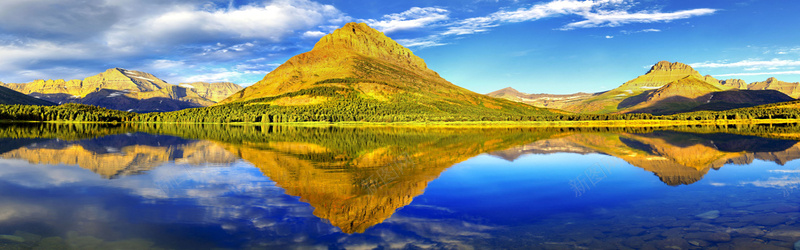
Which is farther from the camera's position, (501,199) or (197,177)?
(197,177)

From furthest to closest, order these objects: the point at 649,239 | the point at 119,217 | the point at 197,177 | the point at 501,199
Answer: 1. the point at 197,177
2. the point at 501,199
3. the point at 119,217
4. the point at 649,239

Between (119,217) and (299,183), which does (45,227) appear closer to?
(119,217)

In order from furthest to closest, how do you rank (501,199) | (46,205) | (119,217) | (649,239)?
(501,199)
(46,205)
(119,217)
(649,239)

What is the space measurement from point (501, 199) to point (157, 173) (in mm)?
23531

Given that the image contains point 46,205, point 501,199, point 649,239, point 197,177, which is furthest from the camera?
point 197,177

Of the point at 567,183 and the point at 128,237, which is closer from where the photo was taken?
the point at 128,237

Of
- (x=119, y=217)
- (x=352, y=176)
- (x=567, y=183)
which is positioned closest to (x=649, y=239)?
(x=567, y=183)

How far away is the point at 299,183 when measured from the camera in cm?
2312

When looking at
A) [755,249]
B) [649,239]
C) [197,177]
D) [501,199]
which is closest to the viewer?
[755,249]

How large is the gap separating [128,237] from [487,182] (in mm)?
18760

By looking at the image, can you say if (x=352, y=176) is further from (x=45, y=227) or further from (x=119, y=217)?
(x=45, y=227)

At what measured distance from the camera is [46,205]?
1714 centimetres

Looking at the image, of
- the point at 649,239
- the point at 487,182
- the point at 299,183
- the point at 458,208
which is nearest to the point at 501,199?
the point at 458,208

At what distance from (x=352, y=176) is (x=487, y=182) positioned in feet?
29.2
